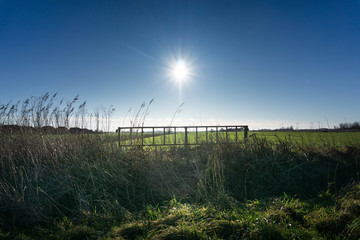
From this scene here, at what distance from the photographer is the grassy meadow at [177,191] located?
243 centimetres

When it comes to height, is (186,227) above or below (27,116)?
below

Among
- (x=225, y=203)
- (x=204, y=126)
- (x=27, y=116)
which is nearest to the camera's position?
(x=225, y=203)

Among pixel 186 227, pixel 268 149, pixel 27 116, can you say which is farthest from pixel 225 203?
pixel 27 116

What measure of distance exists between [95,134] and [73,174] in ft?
5.53

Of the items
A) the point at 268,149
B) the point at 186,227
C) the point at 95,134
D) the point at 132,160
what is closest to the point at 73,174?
the point at 132,160

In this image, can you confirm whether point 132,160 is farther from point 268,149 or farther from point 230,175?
point 268,149

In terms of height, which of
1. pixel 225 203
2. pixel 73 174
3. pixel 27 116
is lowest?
pixel 225 203

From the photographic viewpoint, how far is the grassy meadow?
2.43 meters

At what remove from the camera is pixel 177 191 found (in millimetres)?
3854

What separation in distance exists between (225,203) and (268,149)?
9.00 ft

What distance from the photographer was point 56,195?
3592 millimetres

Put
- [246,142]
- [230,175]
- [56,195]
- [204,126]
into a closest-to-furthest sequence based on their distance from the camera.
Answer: [56,195] → [230,175] → [246,142] → [204,126]

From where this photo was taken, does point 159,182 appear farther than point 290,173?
No

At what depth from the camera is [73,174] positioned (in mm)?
4188
